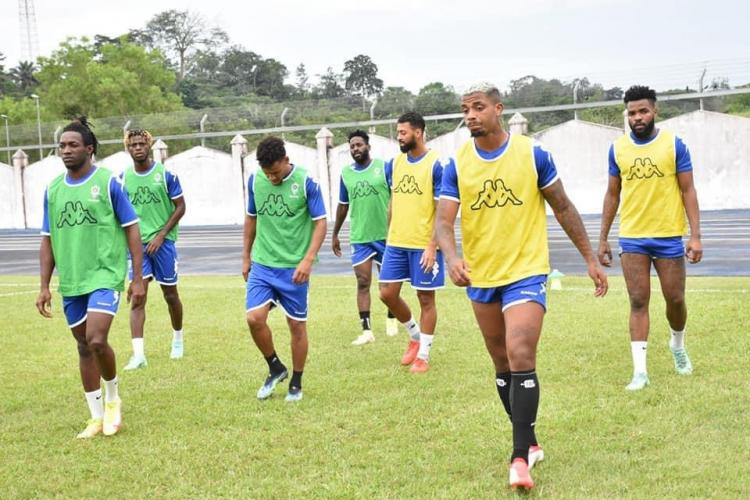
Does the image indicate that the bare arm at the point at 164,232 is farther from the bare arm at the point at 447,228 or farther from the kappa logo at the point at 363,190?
the bare arm at the point at 447,228

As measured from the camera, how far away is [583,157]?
33844 millimetres

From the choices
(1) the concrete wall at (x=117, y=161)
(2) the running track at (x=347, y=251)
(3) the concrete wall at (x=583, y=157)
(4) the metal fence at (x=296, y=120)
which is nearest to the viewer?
(2) the running track at (x=347, y=251)

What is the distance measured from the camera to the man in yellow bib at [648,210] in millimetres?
7699

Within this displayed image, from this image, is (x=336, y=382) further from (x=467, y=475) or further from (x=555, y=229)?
(x=555, y=229)

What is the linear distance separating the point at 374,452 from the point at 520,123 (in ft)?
93.7

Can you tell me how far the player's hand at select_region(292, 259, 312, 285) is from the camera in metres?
7.85

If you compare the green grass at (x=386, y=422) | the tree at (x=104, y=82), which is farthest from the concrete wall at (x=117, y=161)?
the green grass at (x=386, y=422)

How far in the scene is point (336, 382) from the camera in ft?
28.3

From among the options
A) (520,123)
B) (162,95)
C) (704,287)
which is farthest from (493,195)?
(162,95)

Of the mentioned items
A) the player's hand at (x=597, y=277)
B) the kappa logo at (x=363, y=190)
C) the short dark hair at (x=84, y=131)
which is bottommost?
the player's hand at (x=597, y=277)

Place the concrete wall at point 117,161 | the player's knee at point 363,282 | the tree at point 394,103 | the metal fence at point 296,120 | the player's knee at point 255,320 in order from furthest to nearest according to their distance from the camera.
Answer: the concrete wall at point 117,161 → the tree at point 394,103 → the metal fence at point 296,120 → the player's knee at point 363,282 → the player's knee at point 255,320

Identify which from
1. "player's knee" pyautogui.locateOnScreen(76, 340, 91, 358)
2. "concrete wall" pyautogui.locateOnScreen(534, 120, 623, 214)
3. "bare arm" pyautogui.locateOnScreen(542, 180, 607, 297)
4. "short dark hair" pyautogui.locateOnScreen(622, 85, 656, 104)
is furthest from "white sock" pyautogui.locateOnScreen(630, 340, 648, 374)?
"concrete wall" pyautogui.locateOnScreen(534, 120, 623, 214)

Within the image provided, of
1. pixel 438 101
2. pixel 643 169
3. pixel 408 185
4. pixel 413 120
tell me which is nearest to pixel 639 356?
pixel 643 169

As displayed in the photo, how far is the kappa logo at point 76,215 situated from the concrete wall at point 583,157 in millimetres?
27812
